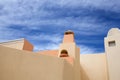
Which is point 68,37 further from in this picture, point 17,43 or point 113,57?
point 17,43

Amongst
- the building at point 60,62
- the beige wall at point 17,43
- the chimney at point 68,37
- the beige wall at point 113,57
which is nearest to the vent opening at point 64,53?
the building at point 60,62

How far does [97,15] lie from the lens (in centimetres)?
1148

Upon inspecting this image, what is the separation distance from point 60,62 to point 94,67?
16.4 ft

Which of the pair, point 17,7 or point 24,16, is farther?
point 24,16

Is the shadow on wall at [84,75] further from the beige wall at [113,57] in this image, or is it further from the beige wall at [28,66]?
the beige wall at [28,66]

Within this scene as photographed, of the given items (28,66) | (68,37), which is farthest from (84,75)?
(28,66)

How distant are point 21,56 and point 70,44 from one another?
158 inches

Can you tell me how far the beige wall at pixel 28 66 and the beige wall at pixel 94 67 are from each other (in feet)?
14.8

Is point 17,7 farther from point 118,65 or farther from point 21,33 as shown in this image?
point 118,65

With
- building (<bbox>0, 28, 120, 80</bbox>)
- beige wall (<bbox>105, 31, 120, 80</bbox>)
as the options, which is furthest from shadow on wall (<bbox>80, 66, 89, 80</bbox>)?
beige wall (<bbox>105, 31, 120, 80</bbox>)

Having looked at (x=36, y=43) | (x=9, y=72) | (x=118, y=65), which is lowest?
(x=9, y=72)

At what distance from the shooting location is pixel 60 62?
24.6ft

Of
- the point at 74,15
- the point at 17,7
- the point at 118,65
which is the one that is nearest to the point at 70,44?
the point at 74,15

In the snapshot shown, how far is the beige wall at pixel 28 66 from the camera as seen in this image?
20.4 feet
